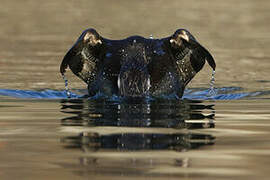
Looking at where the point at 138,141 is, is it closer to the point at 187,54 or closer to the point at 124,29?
the point at 187,54

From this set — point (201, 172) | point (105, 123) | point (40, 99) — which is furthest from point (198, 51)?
point (201, 172)

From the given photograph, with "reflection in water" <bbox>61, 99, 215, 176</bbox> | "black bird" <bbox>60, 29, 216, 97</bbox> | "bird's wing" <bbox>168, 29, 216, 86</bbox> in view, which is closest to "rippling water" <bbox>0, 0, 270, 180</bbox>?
"reflection in water" <bbox>61, 99, 215, 176</bbox>

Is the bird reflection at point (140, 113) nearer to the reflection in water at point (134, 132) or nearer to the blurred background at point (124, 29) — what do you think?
the reflection in water at point (134, 132)

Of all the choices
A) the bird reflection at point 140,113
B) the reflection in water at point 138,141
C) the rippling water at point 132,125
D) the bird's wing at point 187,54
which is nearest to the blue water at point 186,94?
the rippling water at point 132,125

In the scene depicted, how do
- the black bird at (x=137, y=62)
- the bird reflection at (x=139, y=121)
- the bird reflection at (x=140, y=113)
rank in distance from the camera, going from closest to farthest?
1. the bird reflection at (x=139, y=121)
2. the bird reflection at (x=140, y=113)
3. the black bird at (x=137, y=62)

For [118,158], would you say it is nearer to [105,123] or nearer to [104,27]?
[105,123]

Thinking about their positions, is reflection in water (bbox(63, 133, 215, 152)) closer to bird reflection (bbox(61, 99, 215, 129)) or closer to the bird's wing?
bird reflection (bbox(61, 99, 215, 129))

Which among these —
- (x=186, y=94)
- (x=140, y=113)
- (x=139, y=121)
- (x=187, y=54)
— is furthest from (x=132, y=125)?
(x=186, y=94)
